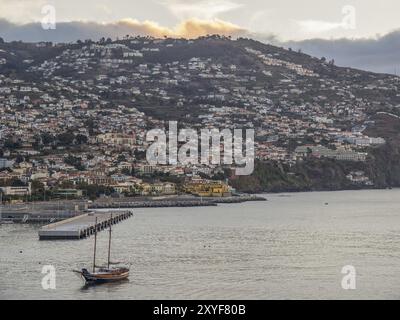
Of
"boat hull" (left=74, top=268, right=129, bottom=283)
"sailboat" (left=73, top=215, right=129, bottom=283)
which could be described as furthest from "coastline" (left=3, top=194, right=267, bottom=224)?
"boat hull" (left=74, top=268, right=129, bottom=283)

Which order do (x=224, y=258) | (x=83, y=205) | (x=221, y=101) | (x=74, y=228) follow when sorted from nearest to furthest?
(x=224, y=258)
(x=74, y=228)
(x=83, y=205)
(x=221, y=101)

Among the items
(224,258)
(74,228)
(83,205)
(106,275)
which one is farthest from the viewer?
(83,205)

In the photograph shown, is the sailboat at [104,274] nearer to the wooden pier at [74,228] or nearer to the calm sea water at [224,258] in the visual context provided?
the calm sea water at [224,258]

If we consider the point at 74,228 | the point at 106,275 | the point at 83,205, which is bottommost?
the point at 106,275

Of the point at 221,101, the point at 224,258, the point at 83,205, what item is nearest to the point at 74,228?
the point at 224,258

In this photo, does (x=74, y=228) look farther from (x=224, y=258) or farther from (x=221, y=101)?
(x=221, y=101)

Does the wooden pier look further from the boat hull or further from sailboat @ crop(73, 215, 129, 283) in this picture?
the boat hull

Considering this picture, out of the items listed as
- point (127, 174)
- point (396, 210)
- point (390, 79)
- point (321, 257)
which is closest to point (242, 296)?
point (321, 257)

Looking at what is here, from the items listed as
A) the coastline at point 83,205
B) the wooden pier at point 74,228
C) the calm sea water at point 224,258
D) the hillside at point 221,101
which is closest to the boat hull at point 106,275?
the calm sea water at point 224,258
